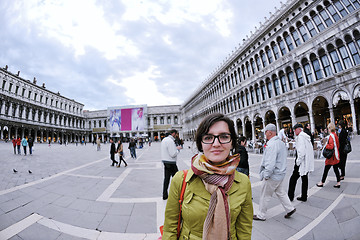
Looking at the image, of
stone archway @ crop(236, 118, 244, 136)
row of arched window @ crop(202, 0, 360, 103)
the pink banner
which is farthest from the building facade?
row of arched window @ crop(202, 0, 360, 103)

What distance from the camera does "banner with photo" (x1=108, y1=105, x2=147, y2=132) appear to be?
60812mm

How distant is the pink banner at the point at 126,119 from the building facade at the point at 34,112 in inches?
755

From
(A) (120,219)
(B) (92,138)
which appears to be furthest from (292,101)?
(B) (92,138)

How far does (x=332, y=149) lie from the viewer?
4156 millimetres

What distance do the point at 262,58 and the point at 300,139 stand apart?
23341mm

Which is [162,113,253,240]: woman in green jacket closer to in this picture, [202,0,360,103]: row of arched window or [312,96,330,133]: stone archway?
[202,0,360,103]: row of arched window

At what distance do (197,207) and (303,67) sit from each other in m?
22.5

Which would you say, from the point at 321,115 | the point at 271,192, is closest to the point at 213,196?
the point at 271,192

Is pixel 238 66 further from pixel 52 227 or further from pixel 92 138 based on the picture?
pixel 92 138

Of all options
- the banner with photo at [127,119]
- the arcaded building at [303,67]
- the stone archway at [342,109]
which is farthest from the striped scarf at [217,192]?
the banner with photo at [127,119]

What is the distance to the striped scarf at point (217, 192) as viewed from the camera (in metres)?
1.07

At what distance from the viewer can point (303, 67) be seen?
1775 cm

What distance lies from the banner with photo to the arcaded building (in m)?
40.9

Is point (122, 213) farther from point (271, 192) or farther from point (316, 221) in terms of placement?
point (316, 221)
